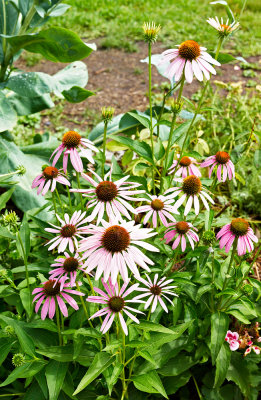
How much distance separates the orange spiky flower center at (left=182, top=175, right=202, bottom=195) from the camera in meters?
1.21

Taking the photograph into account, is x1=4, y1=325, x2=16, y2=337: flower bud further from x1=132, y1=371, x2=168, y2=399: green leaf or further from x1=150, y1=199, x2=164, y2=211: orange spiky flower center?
x1=150, y1=199, x2=164, y2=211: orange spiky flower center

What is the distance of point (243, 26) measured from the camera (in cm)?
500

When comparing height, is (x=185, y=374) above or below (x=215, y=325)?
below

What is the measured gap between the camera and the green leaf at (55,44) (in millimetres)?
1899

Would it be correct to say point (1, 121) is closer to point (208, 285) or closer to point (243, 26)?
point (208, 285)

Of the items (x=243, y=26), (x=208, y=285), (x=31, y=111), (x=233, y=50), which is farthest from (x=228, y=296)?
(x=243, y=26)

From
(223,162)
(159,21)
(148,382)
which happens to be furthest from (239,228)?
(159,21)

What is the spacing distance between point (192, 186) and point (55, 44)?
3.93 feet

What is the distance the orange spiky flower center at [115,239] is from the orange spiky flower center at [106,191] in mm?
165

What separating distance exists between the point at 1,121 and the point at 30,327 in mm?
1071

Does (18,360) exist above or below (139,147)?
below

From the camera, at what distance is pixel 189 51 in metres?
1.18

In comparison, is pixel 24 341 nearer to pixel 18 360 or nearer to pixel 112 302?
pixel 18 360

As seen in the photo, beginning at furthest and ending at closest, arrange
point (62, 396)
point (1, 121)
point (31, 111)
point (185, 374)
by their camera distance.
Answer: point (31, 111), point (1, 121), point (185, 374), point (62, 396)
